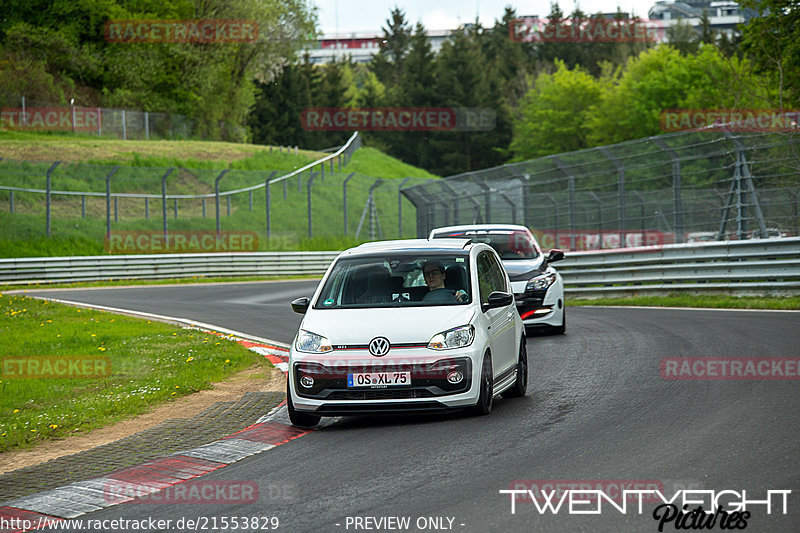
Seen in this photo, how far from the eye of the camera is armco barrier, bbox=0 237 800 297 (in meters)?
19.0

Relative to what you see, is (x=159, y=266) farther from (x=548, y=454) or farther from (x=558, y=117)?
(x=558, y=117)

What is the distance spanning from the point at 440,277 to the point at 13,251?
26.9 meters

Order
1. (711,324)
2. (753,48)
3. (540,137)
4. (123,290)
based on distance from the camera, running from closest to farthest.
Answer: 1. (711,324)
2. (123,290)
3. (753,48)
4. (540,137)

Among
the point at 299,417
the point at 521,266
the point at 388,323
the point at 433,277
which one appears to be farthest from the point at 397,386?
the point at 521,266

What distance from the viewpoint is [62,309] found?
20.0 m

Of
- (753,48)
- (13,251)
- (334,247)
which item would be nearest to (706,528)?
(753,48)

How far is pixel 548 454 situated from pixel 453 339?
5.62 feet

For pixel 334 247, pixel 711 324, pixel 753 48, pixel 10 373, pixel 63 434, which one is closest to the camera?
pixel 63 434

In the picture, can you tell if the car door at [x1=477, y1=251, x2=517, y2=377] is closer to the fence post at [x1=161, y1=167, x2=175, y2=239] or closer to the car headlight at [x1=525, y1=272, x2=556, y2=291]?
the car headlight at [x1=525, y1=272, x2=556, y2=291]

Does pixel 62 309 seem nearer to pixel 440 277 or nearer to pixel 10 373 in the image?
pixel 10 373

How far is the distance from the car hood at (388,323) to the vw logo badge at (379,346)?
3 cm

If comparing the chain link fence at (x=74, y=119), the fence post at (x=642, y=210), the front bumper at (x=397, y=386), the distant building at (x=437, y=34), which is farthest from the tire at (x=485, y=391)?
the distant building at (x=437, y=34)

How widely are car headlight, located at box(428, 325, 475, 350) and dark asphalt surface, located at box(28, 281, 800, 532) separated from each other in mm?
638

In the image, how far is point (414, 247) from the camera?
32.2ft
